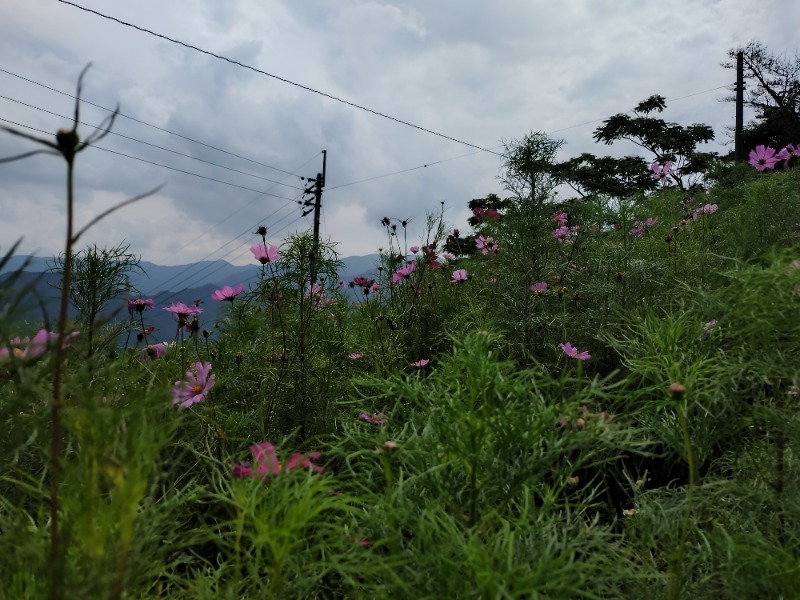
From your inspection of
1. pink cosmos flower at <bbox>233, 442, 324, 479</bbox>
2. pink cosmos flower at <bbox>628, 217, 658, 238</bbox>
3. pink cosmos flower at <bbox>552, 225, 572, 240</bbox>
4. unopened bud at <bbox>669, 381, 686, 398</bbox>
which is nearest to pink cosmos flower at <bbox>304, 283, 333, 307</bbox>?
pink cosmos flower at <bbox>233, 442, 324, 479</bbox>

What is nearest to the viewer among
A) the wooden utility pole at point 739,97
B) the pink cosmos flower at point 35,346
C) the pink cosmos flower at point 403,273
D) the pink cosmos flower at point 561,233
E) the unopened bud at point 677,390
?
the pink cosmos flower at point 35,346

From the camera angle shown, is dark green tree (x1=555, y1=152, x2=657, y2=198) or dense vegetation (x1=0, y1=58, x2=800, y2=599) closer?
dense vegetation (x1=0, y1=58, x2=800, y2=599)

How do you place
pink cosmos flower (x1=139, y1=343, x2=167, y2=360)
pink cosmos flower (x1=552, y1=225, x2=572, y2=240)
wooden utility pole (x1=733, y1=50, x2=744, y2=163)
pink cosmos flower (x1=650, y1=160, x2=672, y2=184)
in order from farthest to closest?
wooden utility pole (x1=733, y1=50, x2=744, y2=163)
pink cosmos flower (x1=650, y1=160, x2=672, y2=184)
pink cosmos flower (x1=552, y1=225, x2=572, y2=240)
pink cosmos flower (x1=139, y1=343, x2=167, y2=360)

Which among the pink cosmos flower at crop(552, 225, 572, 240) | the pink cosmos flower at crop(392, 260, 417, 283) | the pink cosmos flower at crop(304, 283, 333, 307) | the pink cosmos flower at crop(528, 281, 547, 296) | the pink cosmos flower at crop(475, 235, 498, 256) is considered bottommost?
the pink cosmos flower at crop(304, 283, 333, 307)

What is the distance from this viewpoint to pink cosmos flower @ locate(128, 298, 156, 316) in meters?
1.92

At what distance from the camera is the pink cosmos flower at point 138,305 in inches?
75.7

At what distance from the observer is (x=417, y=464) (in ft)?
2.52

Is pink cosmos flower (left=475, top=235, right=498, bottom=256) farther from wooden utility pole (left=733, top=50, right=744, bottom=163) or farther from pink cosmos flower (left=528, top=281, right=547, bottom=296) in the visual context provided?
wooden utility pole (left=733, top=50, right=744, bottom=163)

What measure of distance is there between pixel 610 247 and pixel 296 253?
63.5 inches

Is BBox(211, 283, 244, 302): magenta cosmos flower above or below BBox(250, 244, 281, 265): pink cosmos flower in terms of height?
below

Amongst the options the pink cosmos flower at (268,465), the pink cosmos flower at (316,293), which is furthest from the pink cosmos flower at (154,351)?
the pink cosmos flower at (268,465)

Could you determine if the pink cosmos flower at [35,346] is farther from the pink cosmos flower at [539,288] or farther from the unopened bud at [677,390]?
the pink cosmos flower at [539,288]

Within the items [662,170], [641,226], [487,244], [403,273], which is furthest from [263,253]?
[662,170]

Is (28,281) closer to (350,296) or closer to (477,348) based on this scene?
(477,348)
